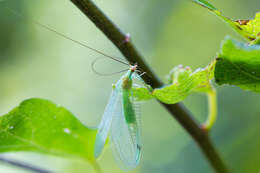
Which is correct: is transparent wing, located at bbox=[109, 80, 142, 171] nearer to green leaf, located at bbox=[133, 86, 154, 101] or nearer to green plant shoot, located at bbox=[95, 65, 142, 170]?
green plant shoot, located at bbox=[95, 65, 142, 170]

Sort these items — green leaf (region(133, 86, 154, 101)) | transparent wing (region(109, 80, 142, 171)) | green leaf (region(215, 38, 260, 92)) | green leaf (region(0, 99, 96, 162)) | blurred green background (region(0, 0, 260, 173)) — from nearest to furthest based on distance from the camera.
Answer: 1. green leaf (region(215, 38, 260, 92))
2. green leaf (region(133, 86, 154, 101))
3. green leaf (region(0, 99, 96, 162))
4. transparent wing (region(109, 80, 142, 171))
5. blurred green background (region(0, 0, 260, 173))

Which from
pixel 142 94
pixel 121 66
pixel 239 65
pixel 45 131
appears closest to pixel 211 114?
pixel 142 94

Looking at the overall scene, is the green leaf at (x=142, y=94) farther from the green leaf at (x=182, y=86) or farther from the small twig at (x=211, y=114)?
the small twig at (x=211, y=114)

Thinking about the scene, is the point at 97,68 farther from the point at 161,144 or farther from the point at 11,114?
the point at 11,114

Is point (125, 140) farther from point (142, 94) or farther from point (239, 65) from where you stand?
point (239, 65)

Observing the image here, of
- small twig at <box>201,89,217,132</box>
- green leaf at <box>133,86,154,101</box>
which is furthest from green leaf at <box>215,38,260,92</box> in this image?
small twig at <box>201,89,217,132</box>

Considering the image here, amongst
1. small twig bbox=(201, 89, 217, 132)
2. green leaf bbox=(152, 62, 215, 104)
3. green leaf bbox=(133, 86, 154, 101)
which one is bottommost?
small twig bbox=(201, 89, 217, 132)
